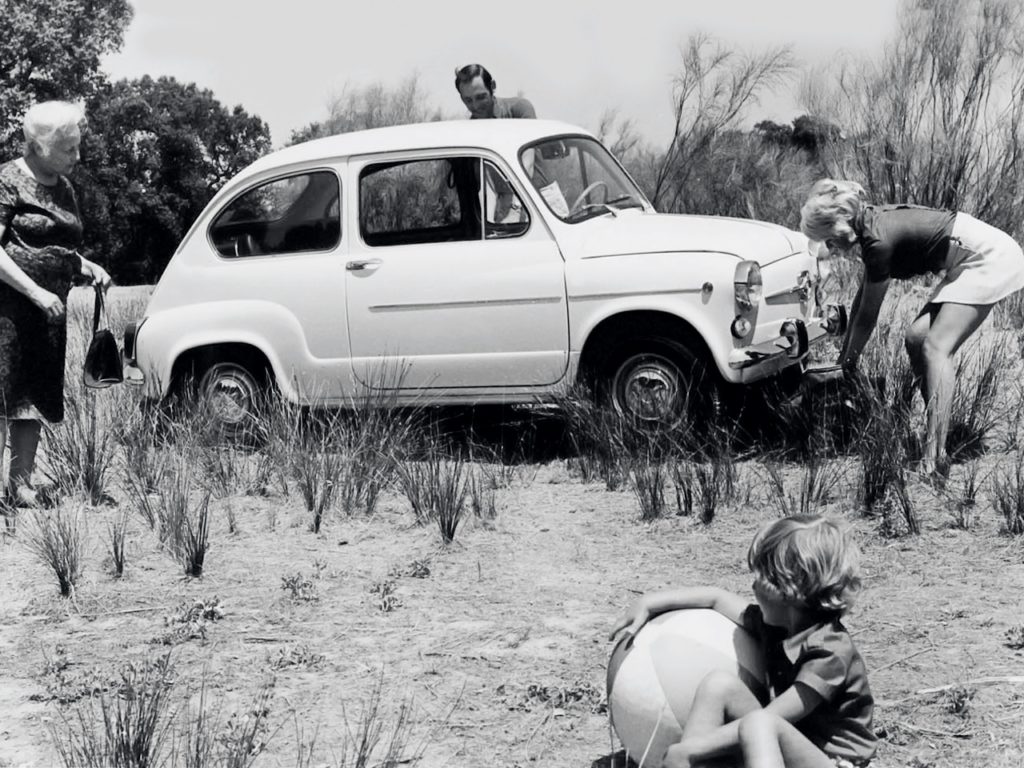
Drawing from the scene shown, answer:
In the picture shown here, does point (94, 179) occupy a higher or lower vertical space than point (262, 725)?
higher

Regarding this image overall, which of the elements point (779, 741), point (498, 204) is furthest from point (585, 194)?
point (779, 741)

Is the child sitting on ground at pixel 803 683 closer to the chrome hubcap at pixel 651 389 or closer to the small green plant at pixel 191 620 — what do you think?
the small green plant at pixel 191 620

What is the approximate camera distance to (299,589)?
5707 mm

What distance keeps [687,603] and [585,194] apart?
4741 millimetres

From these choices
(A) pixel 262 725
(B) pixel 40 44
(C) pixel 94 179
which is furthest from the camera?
(C) pixel 94 179

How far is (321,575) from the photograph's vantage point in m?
5.99

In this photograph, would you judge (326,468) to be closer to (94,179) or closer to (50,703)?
(50,703)

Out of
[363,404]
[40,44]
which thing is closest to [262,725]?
[363,404]

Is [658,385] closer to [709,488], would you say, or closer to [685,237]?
[685,237]

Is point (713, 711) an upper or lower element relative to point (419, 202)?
lower

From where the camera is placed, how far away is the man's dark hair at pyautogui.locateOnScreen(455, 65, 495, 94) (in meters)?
9.37

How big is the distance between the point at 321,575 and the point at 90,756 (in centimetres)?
240

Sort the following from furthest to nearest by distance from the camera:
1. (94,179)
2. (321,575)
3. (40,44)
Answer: (94,179) < (40,44) < (321,575)

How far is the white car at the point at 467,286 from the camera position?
7629mm
